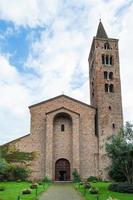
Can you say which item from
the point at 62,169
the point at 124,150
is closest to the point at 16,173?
the point at 62,169

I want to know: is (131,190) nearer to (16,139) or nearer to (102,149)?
(102,149)

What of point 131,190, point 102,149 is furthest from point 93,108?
point 131,190

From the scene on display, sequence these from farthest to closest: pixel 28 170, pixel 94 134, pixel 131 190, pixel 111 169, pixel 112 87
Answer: pixel 112 87 < pixel 94 134 < pixel 28 170 < pixel 111 169 < pixel 131 190

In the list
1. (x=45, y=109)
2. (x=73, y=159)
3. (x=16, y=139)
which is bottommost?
(x=73, y=159)

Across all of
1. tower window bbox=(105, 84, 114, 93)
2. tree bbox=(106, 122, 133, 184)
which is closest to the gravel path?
tree bbox=(106, 122, 133, 184)

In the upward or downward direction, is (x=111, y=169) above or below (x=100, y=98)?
below

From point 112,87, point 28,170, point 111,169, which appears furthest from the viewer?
point 112,87

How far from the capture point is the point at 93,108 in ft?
179

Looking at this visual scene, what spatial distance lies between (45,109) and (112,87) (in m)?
12.5

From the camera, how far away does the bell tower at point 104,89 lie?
2094 inches

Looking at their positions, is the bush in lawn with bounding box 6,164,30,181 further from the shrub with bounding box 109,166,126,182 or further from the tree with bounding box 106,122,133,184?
the tree with bounding box 106,122,133,184

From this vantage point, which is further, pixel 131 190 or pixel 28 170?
pixel 28 170

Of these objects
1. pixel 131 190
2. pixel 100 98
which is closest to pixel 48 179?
pixel 100 98

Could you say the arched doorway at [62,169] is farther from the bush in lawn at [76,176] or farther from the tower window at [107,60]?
the tower window at [107,60]
